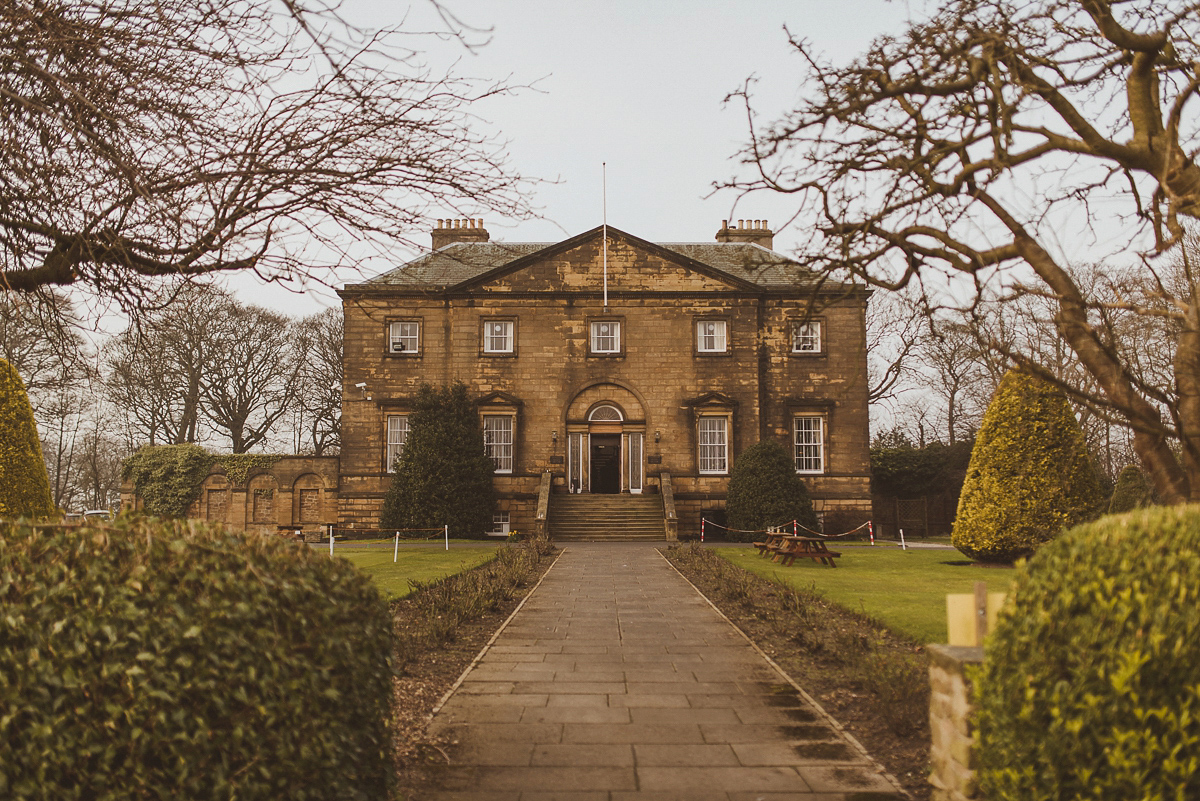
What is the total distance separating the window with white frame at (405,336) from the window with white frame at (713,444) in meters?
11.0

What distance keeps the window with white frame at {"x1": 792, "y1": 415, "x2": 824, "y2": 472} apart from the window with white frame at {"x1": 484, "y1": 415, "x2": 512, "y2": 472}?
10.5 metres

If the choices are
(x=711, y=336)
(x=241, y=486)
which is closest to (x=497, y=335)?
(x=711, y=336)

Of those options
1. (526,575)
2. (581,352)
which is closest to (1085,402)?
(526,575)

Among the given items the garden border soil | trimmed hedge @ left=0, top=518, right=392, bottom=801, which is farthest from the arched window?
trimmed hedge @ left=0, top=518, right=392, bottom=801

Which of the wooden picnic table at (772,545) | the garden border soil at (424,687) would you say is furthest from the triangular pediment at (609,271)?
the garden border soil at (424,687)

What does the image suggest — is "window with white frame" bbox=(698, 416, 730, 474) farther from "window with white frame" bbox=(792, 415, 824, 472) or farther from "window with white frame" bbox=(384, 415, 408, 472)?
"window with white frame" bbox=(384, 415, 408, 472)

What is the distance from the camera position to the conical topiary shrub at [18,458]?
12.1m

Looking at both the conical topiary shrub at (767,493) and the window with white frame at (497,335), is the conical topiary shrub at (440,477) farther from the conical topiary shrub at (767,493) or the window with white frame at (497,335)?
the conical topiary shrub at (767,493)

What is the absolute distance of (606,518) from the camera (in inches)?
1094

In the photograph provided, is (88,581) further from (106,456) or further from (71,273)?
(106,456)

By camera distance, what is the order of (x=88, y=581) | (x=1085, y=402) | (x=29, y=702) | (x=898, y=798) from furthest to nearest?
(x=1085, y=402), (x=898, y=798), (x=88, y=581), (x=29, y=702)

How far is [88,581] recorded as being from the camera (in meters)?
3.30

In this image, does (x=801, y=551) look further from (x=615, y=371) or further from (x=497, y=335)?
(x=497, y=335)

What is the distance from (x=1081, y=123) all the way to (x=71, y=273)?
24.0 ft
